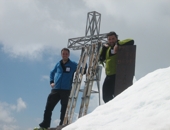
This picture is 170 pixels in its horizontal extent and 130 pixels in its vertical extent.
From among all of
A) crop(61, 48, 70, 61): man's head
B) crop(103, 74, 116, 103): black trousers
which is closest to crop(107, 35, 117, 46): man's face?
crop(103, 74, 116, 103): black trousers

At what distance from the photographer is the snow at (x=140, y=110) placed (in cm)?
328

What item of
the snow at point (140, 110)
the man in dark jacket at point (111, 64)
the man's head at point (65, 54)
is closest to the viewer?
the snow at point (140, 110)

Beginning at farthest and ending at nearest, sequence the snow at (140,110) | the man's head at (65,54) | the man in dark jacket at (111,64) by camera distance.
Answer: the man's head at (65,54)
the man in dark jacket at (111,64)
the snow at (140,110)

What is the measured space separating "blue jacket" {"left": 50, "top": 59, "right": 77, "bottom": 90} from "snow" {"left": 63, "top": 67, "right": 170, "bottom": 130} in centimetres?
323

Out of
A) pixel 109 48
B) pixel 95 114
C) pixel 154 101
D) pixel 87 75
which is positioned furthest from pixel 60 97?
pixel 154 101

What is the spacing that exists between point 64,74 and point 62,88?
0.32 m

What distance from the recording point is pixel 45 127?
7.16 m

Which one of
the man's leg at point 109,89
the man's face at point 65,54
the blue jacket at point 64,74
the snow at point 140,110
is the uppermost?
the man's face at point 65,54

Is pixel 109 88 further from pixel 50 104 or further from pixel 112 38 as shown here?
pixel 50 104

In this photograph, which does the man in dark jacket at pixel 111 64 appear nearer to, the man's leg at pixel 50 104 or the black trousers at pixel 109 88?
the black trousers at pixel 109 88

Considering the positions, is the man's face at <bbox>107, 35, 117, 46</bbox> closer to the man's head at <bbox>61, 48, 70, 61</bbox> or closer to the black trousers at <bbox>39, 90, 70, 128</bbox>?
the man's head at <bbox>61, 48, 70, 61</bbox>

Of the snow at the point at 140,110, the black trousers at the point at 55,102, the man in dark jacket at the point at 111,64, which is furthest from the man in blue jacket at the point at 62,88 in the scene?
the snow at the point at 140,110

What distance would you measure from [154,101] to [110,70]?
2.72 m

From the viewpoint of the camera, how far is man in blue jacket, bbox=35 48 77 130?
24.1ft
